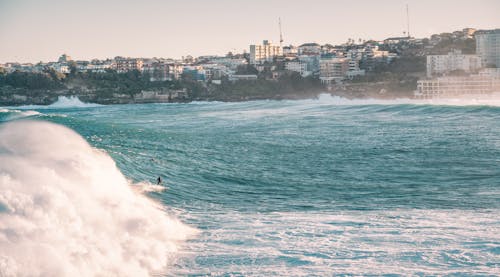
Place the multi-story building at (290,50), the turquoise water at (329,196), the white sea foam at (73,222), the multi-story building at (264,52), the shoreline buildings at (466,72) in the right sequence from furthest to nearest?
1. the multi-story building at (290,50)
2. the multi-story building at (264,52)
3. the shoreline buildings at (466,72)
4. the turquoise water at (329,196)
5. the white sea foam at (73,222)

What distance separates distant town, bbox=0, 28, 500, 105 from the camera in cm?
9156

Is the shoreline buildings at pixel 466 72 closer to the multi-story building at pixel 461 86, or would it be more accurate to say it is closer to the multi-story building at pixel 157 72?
the multi-story building at pixel 461 86

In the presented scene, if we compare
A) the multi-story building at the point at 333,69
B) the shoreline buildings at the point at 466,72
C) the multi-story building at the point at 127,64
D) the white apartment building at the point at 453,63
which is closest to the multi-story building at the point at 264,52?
the multi-story building at the point at 127,64

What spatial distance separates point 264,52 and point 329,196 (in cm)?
11587

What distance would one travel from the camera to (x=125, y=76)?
379 feet

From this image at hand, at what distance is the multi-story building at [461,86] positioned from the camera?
2879 inches

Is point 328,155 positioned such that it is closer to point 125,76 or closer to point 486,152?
→ point 486,152

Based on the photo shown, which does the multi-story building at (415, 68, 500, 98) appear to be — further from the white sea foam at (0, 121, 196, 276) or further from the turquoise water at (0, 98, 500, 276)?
the white sea foam at (0, 121, 196, 276)

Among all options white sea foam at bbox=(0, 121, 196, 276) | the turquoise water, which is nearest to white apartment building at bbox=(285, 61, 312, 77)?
the turquoise water

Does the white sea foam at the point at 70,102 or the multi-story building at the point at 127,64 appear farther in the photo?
the multi-story building at the point at 127,64

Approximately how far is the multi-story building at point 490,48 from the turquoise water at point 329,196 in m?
59.2

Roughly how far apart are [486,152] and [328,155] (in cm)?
584

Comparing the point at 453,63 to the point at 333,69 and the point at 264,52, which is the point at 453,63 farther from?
the point at 264,52

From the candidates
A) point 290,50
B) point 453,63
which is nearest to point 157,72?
point 290,50
